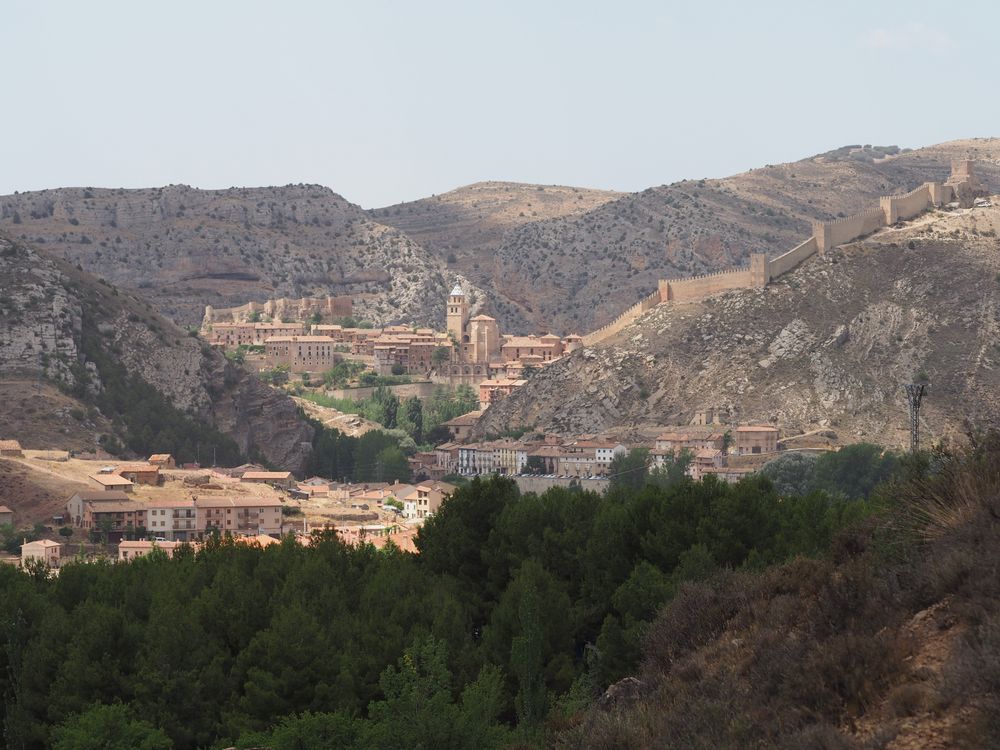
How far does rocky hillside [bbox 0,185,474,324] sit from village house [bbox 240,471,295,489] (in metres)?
69.2

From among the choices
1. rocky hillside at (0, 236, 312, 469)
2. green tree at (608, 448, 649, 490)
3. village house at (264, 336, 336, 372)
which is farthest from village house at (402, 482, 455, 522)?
village house at (264, 336, 336, 372)

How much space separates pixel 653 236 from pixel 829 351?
70.8m

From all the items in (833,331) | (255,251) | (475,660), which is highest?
(255,251)

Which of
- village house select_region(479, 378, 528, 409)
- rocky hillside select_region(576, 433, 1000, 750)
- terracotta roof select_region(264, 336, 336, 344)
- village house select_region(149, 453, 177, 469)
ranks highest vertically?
terracotta roof select_region(264, 336, 336, 344)

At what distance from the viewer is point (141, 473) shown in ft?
258

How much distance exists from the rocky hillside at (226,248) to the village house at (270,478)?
69.2 metres

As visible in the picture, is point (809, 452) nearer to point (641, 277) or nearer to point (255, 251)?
point (641, 277)

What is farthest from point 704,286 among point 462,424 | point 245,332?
point 245,332

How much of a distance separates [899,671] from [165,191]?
16350cm

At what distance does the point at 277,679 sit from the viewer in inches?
1131

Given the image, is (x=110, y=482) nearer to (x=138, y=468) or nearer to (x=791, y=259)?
(x=138, y=468)

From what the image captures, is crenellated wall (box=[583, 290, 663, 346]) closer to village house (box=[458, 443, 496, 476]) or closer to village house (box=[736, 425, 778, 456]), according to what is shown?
village house (box=[458, 443, 496, 476])

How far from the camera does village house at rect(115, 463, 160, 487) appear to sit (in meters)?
78.0

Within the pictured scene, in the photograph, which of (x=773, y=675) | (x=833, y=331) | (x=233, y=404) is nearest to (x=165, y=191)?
(x=233, y=404)
